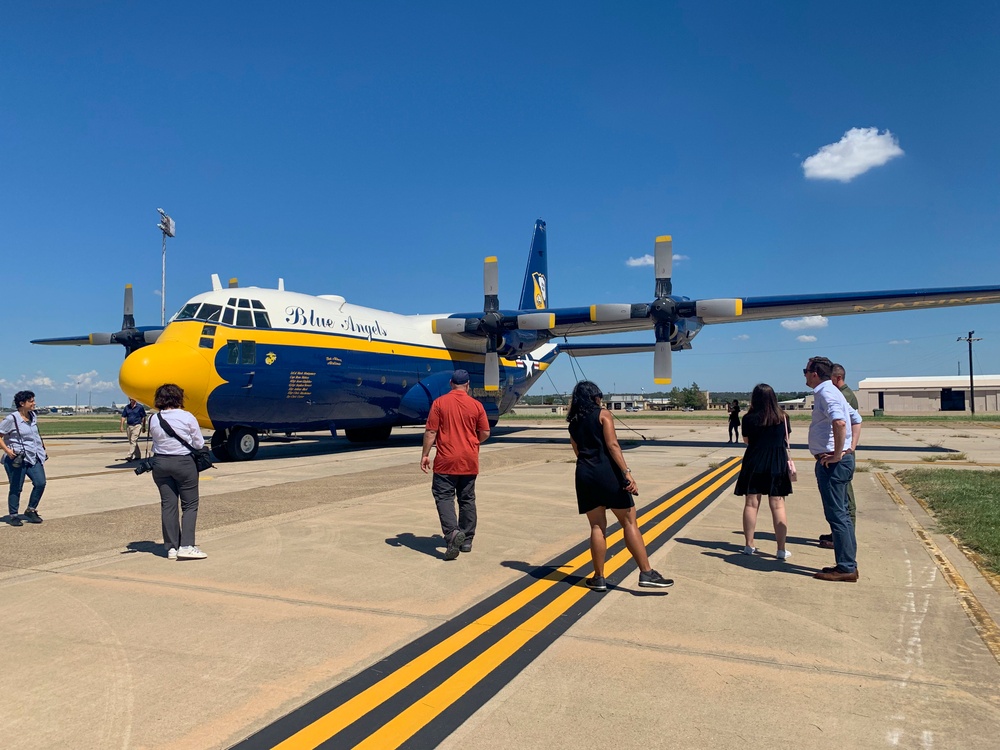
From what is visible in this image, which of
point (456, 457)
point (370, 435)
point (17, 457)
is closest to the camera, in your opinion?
point (456, 457)

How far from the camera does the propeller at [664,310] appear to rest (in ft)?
64.2

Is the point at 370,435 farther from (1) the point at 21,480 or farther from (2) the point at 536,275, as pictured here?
(1) the point at 21,480

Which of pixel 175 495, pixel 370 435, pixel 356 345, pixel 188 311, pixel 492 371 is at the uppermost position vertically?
pixel 188 311

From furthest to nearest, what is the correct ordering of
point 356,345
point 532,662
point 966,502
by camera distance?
point 356,345
point 966,502
point 532,662

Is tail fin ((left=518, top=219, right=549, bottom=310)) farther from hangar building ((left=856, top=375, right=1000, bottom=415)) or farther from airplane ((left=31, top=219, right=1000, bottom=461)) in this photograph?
hangar building ((left=856, top=375, right=1000, bottom=415))

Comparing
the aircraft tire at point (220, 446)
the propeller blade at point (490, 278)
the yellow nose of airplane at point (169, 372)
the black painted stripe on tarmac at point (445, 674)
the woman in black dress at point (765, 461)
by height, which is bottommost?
the black painted stripe on tarmac at point (445, 674)

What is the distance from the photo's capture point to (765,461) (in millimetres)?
6340

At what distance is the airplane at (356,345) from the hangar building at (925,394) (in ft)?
232

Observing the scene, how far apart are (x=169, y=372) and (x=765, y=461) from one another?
12247mm

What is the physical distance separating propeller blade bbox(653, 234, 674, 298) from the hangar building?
71546 millimetres

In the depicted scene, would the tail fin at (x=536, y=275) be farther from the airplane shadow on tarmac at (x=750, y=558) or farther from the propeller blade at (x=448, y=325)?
the airplane shadow on tarmac at (x=750, y=558)

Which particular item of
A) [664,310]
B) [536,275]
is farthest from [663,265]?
[536,275]

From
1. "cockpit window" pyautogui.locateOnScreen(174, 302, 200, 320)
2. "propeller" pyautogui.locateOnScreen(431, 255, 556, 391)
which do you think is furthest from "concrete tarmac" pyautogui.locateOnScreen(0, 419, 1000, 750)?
"propeller" pyautogui.locateOnScreen(431, 255, 556, 391)

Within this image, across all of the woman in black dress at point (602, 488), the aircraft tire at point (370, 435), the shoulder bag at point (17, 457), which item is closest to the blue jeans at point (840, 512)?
the woman in black dress at point (602, 488)
